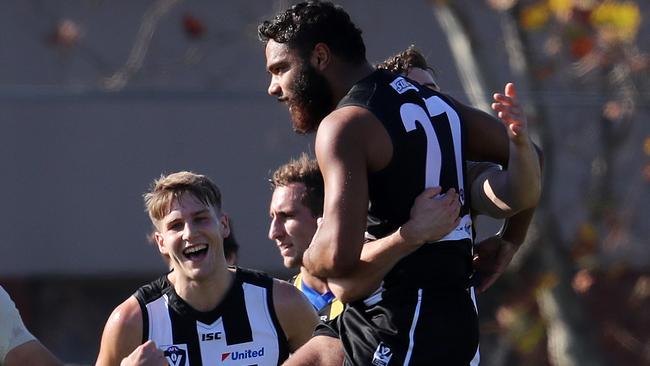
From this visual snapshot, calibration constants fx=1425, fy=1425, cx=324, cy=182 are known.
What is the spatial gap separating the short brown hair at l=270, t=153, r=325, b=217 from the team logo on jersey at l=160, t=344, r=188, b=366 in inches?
45.6

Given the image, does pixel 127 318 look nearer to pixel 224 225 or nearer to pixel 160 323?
pixel 160 323

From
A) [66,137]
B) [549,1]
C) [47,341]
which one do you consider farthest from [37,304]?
[549,1]

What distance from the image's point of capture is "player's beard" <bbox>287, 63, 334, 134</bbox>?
15.4 feet

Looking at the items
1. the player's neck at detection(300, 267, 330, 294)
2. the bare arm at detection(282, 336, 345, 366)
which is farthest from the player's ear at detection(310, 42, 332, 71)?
the player's neck at detection(300, 267, 330, 294)

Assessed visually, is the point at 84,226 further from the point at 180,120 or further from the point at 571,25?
the point at 571,25

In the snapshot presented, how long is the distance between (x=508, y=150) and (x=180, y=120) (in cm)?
902

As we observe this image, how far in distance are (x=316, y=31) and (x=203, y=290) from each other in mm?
1540

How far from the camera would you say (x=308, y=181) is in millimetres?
6723

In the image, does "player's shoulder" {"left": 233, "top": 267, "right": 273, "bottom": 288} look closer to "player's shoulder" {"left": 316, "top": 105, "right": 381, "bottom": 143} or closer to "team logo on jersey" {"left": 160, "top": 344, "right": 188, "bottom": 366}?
"team logo on jersey" {"left": 160, "top": 344, "right": 188, "bottom": 366}

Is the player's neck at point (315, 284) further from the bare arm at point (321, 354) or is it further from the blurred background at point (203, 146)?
the blurred background at point (203, 146)

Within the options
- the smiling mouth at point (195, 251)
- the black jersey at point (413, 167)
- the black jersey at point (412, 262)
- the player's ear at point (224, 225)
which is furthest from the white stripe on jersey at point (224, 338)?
the black jersey at point (413, 167)

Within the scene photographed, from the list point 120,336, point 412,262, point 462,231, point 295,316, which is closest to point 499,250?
point 462,231

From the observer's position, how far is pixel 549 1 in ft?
40.1

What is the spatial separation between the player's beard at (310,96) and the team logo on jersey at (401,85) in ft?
0.70
